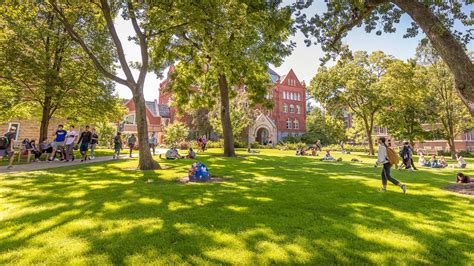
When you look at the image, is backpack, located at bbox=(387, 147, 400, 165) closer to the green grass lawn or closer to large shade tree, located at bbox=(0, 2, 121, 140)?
the green grass lawn

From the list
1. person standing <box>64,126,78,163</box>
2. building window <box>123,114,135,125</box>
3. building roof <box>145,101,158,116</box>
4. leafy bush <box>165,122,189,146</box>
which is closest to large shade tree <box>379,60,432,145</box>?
leafy bush <box>165,122,189,146</box>

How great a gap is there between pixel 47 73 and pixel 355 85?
31.3m

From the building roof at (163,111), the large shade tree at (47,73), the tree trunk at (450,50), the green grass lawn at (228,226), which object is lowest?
the green grass lawn at (228,226)

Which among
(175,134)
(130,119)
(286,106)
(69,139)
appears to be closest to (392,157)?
(69,139)

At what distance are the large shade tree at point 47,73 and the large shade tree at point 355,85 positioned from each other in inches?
1034

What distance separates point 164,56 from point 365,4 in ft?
45.1

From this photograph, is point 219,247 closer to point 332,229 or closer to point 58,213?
point 332,229

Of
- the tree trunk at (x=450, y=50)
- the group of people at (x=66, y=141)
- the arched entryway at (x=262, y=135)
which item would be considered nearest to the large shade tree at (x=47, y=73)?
the group of people at (x=66, y=141)

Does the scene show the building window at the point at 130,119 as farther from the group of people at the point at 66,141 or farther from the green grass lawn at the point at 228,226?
the green grass lawn at the point at 228,226

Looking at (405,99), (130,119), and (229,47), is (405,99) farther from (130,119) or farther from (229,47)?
(130,119)

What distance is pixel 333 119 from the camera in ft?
121

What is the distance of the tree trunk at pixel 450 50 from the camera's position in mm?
4543

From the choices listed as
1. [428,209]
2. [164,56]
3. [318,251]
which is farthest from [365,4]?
[164,56]

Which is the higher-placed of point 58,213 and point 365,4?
point 365,4
